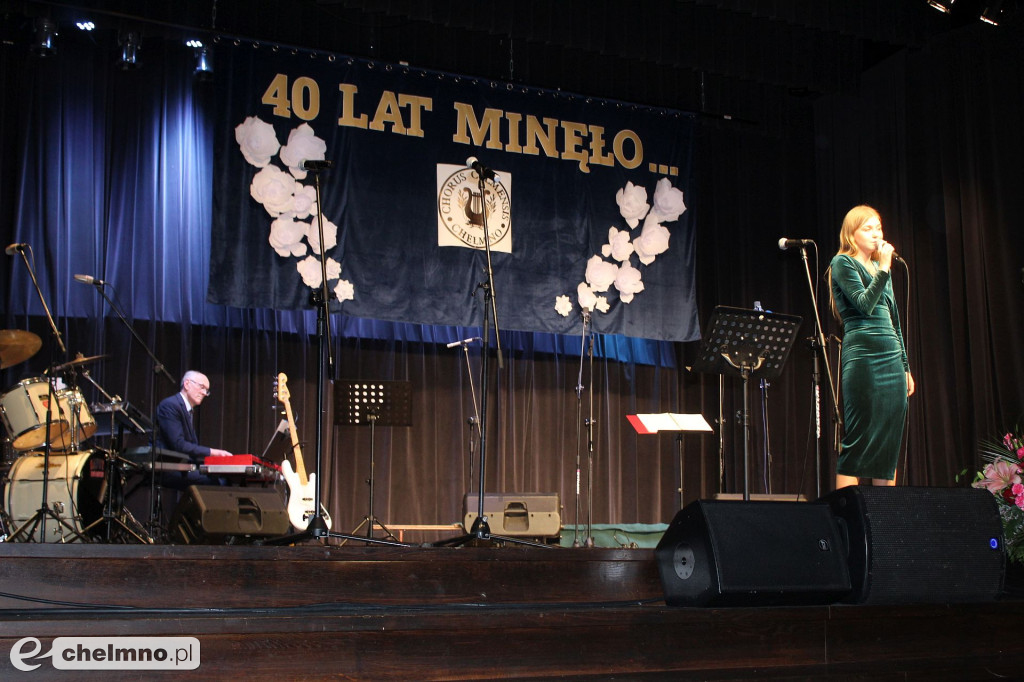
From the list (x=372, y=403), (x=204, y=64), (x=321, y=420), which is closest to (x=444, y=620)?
(x=321, y=420)

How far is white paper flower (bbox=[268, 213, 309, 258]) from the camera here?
23.3 feet

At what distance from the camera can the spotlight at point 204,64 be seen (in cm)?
707


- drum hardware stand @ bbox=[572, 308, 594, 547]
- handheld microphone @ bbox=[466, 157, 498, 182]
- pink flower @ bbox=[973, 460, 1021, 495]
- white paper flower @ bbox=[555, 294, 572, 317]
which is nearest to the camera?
pink flower @ bbox=[973, 460, 1021, 495]

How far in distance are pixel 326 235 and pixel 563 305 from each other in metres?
1.93

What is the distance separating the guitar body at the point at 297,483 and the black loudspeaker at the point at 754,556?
14.0ft

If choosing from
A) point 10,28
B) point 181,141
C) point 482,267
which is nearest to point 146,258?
point 181,141

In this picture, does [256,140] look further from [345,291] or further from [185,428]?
[185,428]

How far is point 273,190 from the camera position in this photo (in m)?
7.14

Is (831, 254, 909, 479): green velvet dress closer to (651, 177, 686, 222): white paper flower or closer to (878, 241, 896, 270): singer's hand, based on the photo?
(878, 241, 896, 270): singer's hand

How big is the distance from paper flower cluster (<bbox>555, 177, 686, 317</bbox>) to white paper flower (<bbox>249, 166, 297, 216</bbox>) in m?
2.22

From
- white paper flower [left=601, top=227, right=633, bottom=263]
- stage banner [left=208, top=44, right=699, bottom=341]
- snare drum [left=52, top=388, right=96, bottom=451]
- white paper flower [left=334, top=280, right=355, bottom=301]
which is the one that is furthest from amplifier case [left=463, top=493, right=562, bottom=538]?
snare drum [left=52, top=388, right=96, bottom=451]

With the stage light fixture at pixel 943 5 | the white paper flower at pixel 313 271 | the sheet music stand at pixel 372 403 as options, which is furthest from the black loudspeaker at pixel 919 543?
the white paper flower at pixel 313 271

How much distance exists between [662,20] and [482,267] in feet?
7.43

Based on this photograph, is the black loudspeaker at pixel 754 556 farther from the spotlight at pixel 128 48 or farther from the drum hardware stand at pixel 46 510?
the spotlight at pixel 128 48
